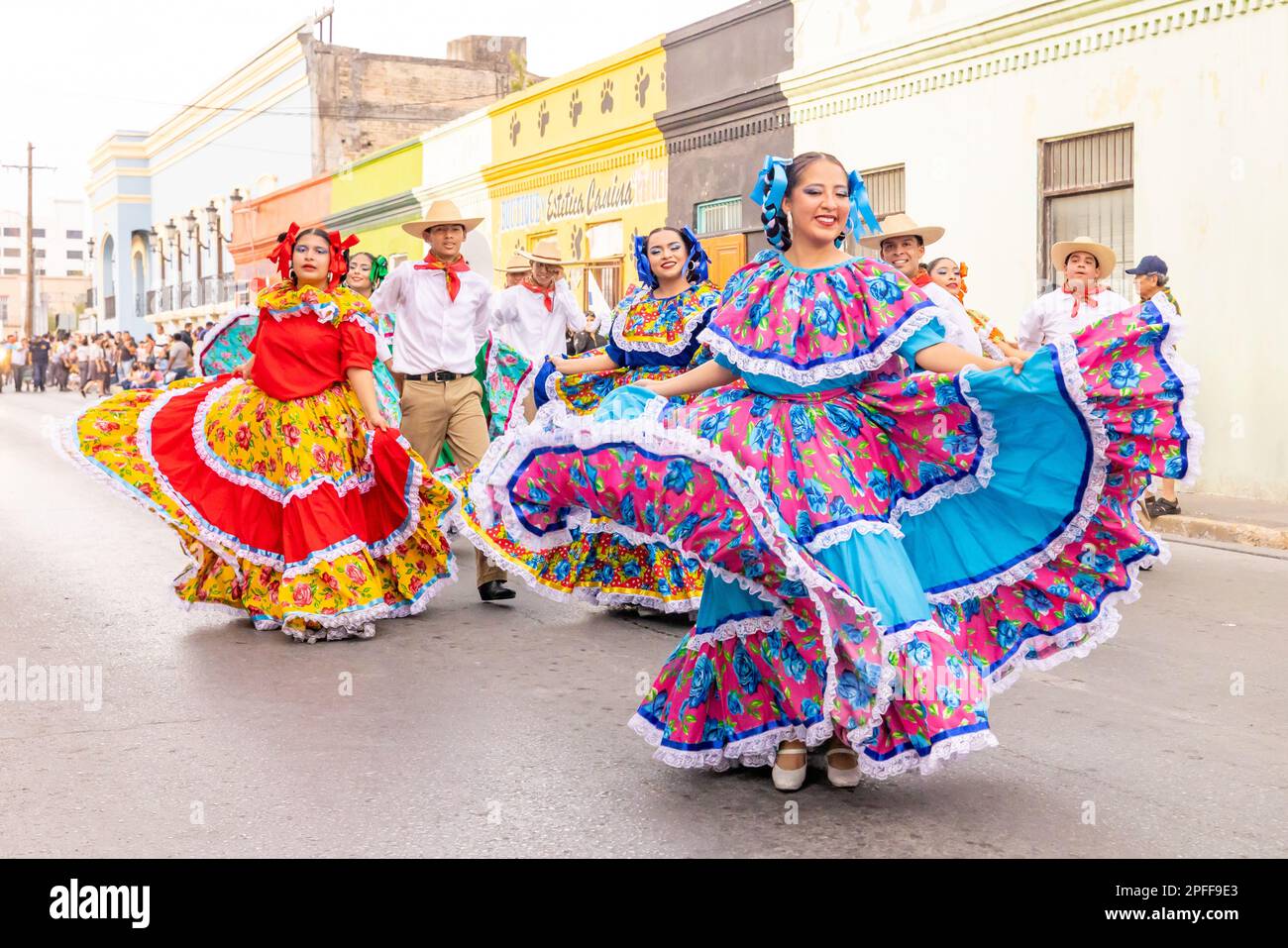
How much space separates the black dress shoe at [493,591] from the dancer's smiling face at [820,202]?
405 centimetres

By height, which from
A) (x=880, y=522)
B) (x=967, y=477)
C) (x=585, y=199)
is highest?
(x=585, y=199)

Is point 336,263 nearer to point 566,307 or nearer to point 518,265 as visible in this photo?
point 566,307

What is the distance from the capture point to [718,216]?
65.0 ft

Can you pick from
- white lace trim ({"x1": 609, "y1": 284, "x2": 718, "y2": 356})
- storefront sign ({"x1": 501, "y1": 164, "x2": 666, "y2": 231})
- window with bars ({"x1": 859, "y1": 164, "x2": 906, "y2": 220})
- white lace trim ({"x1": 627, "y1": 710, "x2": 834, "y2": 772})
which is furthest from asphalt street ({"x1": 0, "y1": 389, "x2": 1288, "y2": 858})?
storefront sign ({"x1": 501, "y1": 164, "x2": 666, "y2": 231})

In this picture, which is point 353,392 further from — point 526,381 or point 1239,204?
point 1239,204

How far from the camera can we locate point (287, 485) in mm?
7297

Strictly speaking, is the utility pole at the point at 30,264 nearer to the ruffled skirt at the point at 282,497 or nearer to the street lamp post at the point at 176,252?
the street lamp post at the point at 176,252

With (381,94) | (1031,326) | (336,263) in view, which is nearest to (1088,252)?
(1031,326)

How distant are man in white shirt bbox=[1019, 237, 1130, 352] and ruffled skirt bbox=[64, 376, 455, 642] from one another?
4428mm

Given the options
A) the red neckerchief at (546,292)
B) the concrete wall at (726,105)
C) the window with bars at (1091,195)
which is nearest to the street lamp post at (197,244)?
the concrete wall at (726,105)

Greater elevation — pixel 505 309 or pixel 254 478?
pixel 505 309

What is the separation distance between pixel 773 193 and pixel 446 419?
4.35 metres

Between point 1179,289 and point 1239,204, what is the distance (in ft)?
2.95
